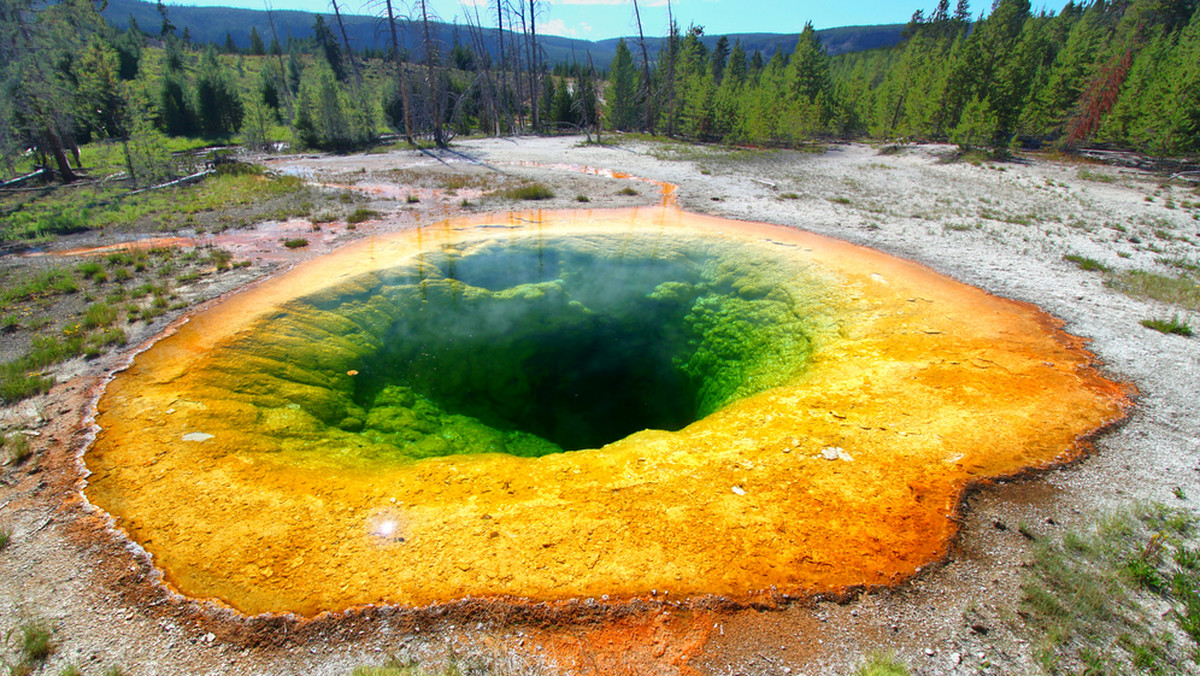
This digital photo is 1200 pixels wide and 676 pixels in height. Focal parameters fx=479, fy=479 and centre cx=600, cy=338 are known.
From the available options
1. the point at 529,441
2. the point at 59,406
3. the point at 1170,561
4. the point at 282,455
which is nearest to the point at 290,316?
the point at 59,406

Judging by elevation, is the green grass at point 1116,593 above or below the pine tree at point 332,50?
below

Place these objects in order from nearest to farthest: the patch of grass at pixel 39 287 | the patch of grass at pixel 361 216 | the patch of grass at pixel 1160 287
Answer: the patch of grass at pixel 39 287, the patch of grass at pixel 1160 287, the patch of grass at pixel 361 216

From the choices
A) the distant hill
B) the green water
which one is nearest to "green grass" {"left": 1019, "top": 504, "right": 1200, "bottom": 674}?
the green water

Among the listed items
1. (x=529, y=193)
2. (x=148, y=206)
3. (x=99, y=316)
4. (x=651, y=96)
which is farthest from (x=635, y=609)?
(x=651, y=96)

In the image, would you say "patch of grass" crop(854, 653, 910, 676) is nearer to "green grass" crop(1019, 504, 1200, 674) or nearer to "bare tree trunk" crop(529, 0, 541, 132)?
"green grass" crop(1019, 504, 1200, 674)

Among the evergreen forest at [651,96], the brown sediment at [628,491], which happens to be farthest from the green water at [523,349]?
the evergreen forest at [651,96]

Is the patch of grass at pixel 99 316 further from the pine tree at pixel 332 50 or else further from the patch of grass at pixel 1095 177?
the pine tree at pixel 332 50
